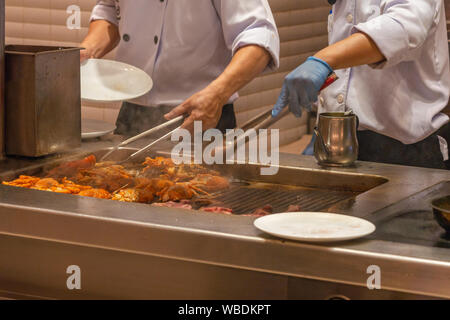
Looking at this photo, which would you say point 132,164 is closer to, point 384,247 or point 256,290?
point 256,290

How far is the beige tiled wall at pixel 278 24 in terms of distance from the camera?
417 cm

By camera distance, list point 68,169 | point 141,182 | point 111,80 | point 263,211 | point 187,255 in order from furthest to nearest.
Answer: point 111,80 → point 68,169 → point 141,182 → point 263,211 → point 187,255

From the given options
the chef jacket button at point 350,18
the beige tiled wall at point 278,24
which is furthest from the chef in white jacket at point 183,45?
the beige tiled wall at point 278,24

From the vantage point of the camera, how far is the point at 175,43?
270cm

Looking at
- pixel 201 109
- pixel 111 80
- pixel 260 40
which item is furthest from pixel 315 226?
pixel 111 80

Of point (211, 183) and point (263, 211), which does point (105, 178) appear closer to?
point (211, 183)

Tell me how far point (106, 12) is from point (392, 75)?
131 cm

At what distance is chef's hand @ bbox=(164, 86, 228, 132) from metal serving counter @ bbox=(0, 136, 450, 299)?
647 mm

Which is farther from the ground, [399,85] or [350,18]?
[350,18]

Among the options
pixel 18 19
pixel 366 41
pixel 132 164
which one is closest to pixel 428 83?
pixel 366 41

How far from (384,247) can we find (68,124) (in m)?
1.24

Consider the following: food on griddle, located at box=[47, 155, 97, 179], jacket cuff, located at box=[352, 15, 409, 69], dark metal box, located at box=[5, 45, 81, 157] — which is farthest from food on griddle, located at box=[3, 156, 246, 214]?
jacket cuff, located at box=[352, 15, 409, 69]

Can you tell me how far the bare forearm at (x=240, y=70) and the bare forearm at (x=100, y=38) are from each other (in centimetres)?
77
